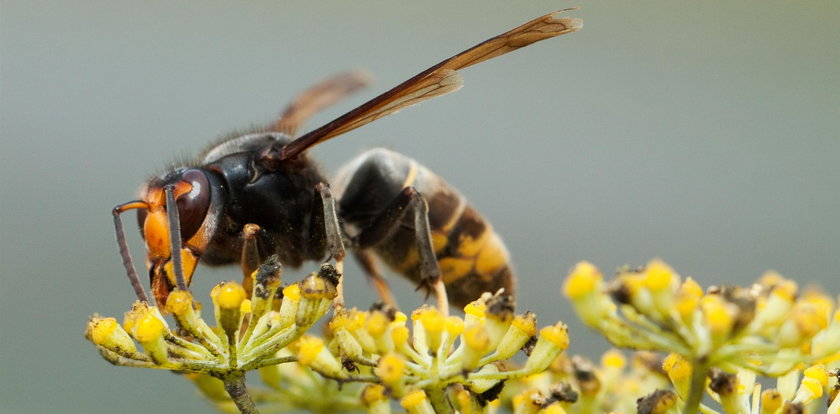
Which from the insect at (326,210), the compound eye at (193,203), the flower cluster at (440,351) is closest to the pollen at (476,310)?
the flower cluster at (440,351)

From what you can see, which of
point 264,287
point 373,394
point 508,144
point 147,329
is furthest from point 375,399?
point 508,144

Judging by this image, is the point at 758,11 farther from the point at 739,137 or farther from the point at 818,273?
the point at 818,273

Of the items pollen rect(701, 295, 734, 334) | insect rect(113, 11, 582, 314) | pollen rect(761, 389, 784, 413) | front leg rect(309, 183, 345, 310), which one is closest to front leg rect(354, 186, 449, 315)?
insect rect(113, 11, 582, 314)

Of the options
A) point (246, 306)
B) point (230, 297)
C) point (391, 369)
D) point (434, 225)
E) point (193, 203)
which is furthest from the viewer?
point (434, 225)

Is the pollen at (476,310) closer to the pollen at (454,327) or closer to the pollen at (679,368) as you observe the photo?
the pollen at (454,327)

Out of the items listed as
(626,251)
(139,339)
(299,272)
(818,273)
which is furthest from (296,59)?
(139,339)

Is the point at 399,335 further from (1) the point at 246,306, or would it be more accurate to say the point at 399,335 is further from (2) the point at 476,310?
(1) the point at 246,306
